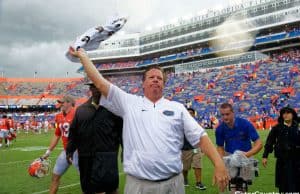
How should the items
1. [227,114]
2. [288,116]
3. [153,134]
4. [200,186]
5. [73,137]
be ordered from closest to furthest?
[153,134] < [73,137] < [227,114] < [288,116] < [200,186]

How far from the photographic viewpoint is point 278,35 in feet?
220

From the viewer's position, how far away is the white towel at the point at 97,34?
384 centimetres

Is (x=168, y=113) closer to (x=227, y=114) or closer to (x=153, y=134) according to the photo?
(x=153, y=134)

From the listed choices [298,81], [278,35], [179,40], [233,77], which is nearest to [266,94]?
[298,81]

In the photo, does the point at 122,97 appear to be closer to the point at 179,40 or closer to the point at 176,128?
the point at 176,128

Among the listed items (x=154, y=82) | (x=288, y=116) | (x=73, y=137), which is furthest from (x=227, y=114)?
(x=154, y=82)

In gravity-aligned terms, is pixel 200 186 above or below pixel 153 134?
below

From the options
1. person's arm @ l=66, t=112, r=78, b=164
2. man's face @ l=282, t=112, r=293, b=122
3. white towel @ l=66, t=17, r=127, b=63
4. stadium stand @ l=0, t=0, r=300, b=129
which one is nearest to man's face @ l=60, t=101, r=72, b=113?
person's arm @ l=66, t=112, r=78, b=164

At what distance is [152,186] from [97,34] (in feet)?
4.64

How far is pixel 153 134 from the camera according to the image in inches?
146

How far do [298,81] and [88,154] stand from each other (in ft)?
147

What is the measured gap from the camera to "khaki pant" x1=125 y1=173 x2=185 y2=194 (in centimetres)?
378

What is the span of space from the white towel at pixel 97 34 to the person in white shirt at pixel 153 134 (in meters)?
0.07

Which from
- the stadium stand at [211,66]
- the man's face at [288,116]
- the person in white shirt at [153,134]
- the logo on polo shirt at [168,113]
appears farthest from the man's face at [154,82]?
the stadium stand at [211,66]
